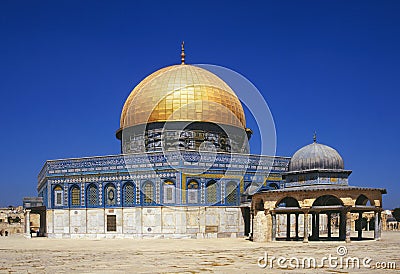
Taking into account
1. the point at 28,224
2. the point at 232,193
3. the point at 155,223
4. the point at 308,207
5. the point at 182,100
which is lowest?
the point at 28,224

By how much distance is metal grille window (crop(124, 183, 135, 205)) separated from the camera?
2928cm

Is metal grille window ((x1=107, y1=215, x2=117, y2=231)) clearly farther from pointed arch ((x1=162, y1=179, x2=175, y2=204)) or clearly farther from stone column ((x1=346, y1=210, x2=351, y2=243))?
stone column ((x1=346, y1=210, x2=351, y2=243))

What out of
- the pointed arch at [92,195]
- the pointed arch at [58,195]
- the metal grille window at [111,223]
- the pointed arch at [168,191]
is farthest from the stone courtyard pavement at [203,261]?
the pointed arch at [58,195]

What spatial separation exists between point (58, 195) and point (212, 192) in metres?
9.49

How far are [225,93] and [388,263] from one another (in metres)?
22.0

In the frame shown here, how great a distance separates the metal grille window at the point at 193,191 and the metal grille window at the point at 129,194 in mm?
3246

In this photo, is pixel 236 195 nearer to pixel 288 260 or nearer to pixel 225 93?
pixel 225 93

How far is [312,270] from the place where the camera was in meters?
12.6

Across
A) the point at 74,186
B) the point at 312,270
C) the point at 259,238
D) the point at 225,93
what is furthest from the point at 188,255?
the point at 225,93

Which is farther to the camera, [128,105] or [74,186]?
[128,105]

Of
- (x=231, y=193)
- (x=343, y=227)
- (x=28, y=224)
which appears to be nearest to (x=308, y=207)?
(x=343, y=227)

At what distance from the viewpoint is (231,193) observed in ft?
97.3

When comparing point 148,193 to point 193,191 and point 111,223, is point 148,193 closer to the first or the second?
point 193,191

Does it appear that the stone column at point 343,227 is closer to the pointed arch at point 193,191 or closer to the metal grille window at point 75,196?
the pointed arch at point 193,191
